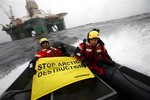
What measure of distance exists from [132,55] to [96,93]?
3664 millimetres

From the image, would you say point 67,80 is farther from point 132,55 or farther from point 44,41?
point 132,55

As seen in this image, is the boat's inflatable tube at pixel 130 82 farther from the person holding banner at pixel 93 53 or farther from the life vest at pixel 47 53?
the life vest at pixel 47 53

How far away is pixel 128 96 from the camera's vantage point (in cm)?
170

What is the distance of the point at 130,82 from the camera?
172 cm

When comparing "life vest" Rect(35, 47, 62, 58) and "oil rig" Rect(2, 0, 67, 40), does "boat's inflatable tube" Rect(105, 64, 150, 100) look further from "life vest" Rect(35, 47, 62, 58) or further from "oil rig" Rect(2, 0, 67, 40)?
"oil rig" Rect(2, 0, 67, 40)

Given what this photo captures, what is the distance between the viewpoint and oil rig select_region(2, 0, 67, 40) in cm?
3027

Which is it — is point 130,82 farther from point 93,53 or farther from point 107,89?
point 93,53

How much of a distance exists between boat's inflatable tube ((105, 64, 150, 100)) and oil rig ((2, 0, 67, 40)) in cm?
2963

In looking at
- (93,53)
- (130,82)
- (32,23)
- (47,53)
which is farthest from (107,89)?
(32,23)

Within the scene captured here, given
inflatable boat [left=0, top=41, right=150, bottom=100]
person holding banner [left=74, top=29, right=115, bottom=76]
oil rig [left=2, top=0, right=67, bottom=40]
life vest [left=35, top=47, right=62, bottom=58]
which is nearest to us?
inflatable boat [left=0, top=41, right=150, bottom=100]

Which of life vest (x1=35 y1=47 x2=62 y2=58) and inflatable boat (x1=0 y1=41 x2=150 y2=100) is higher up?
life vest (x1=35 y1=47 x2=62 y2=58)

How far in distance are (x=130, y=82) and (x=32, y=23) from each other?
105 ft

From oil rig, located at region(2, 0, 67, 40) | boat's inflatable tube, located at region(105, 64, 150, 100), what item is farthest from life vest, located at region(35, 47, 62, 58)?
oil rig, located at region(2, 0, 67, 40)

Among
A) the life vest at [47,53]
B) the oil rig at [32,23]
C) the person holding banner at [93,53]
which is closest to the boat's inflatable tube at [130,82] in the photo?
the person holding banner at [93,53]
